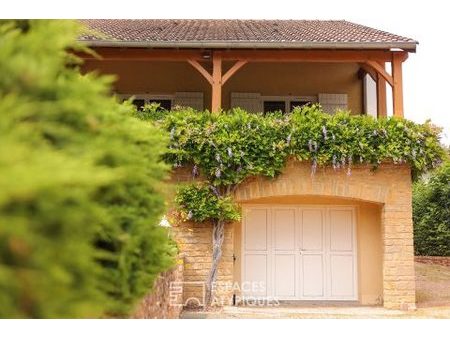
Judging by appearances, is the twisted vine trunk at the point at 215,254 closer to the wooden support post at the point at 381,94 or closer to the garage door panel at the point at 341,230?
the garage door panel at the point at 341,230

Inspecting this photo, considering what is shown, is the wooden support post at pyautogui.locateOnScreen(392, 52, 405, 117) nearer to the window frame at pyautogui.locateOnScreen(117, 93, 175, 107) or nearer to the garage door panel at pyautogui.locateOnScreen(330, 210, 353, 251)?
the garage door panel at pyautogui.locateOnScreen(330, 210, 353, 251)

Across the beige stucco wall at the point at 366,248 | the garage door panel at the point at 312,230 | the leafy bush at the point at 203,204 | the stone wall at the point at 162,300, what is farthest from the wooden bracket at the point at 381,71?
the stone wall at the point at 162,300

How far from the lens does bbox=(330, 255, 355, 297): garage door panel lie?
11.9 metres

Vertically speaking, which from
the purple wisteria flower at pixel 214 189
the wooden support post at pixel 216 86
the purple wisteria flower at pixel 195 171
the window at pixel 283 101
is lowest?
the purple wisteria flower at pixel 214 189

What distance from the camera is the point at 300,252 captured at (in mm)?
12062

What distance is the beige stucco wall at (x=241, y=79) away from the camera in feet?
46.8

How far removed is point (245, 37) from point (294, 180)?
11.0ft

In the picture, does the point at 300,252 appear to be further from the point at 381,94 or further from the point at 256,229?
the point at 381,94

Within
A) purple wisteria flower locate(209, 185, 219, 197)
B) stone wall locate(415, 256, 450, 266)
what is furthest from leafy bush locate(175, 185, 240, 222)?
stone wall locate(415, 256, 450, 266)

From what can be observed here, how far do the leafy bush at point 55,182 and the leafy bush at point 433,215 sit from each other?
15.2m

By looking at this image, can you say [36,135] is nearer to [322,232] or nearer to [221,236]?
[221,236]

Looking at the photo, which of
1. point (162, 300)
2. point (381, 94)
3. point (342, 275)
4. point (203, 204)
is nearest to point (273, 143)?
point (203, 204)
